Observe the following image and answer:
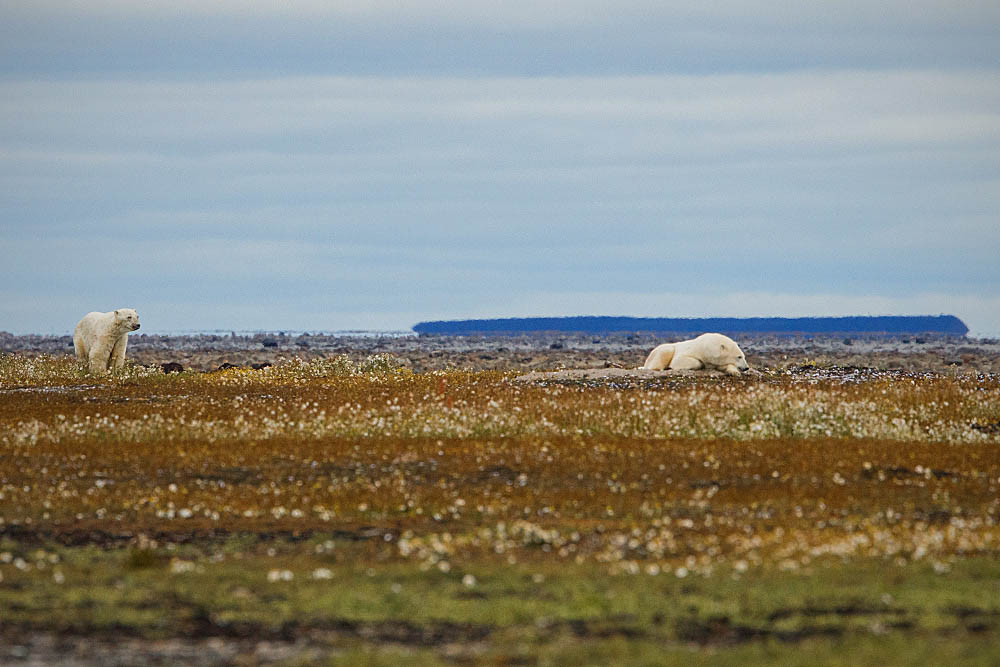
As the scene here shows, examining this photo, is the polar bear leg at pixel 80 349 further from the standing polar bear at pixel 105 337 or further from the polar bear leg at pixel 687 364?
the polar bear leg at pixel 687 364

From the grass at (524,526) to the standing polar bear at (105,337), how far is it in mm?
12119

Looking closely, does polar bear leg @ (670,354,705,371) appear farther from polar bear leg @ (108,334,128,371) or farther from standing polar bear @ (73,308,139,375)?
polar bear leg @ (108,334,128,371)

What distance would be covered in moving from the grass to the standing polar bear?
12.1 m

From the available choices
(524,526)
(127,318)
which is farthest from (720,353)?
(524,526)

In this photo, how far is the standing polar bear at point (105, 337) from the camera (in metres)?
42.6

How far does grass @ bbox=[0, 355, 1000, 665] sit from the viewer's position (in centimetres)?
1082

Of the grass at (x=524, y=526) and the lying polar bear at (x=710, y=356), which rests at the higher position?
the lying polar bear at (x=710, y=356)

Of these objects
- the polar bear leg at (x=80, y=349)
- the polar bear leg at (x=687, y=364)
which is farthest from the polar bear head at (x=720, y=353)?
the polar bear leg at (x=80, y=349)

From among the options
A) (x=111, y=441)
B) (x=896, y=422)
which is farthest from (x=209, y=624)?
(x=896, y=422)

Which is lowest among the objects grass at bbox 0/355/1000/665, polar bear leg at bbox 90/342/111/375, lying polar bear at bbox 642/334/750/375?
grass at bbox 0/355/1000/665

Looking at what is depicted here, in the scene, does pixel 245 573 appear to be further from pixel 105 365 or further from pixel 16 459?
pixel 105 365

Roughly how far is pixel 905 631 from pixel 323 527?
25.5 feet

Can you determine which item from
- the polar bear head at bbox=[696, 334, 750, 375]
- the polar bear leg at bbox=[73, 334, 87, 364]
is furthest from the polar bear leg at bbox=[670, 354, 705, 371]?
the polar bear leg at bbox=[73, 334, 87, 364]

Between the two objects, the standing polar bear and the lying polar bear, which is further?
the standing polar bear
